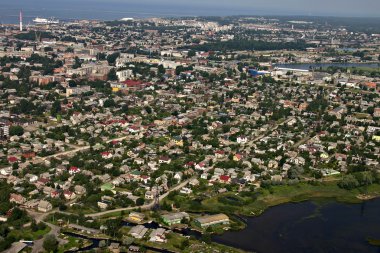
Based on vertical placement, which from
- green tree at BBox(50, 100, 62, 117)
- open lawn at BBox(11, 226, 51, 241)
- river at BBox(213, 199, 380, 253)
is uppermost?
green tree at BBox(50, 100, 62, 117)

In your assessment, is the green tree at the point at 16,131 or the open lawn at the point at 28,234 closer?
the open lawn at the point at 28,234

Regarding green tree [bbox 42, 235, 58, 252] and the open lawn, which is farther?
the open lawn

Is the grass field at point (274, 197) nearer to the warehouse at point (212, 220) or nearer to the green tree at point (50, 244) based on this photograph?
the warehouse at point (212, 220)

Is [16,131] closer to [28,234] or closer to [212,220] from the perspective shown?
[28,234]

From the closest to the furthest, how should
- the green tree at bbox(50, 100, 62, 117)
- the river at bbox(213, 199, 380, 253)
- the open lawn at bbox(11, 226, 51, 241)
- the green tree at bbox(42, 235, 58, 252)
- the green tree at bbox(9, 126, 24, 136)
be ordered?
the green tree at bbox(42, 235, 58, 252), the open lawn at bbox(11, 226, 51, 241), the river at bbox(213, 199, 380, 253), the green tree at bbox(9, 126, 24, 136), the green tree at bbox(50, 100, 62, 117)

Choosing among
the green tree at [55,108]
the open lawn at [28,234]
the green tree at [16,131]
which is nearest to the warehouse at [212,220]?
the open lawn at [28,234]

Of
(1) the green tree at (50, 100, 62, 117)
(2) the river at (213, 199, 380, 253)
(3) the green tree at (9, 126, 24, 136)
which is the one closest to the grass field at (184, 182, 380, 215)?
(2) the river at (213, 199, 380, 253)

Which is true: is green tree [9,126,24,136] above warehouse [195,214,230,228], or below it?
above

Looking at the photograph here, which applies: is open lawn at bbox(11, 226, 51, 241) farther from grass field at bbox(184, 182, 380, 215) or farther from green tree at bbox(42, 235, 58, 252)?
grass field at bbox(184, 182, 380, 215)

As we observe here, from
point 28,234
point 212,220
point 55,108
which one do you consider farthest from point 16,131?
point 212,220

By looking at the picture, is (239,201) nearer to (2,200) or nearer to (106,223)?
(106,223)
